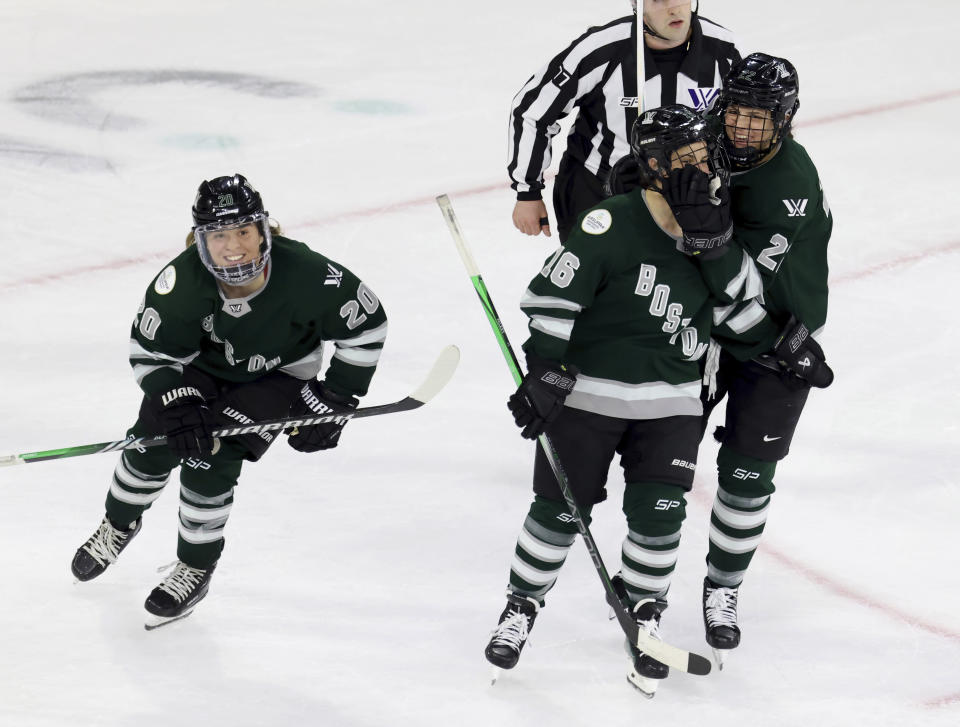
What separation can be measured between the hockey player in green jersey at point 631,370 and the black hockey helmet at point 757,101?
4.8 inches

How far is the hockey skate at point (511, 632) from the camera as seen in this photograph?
114 inches

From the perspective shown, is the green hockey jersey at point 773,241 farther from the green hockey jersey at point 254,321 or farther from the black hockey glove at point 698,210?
the green hockey jersey at point 254,321

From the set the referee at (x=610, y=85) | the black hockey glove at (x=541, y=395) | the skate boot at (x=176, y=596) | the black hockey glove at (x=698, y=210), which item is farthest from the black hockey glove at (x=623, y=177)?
the skate boot at (x=176, y=596)

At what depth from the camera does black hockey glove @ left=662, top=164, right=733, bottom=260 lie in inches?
101

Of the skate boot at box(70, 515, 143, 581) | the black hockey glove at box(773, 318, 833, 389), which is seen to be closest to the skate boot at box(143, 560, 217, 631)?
the skate boot at box(70, 515, 143, 581)

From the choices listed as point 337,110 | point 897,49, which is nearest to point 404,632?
point 337,110

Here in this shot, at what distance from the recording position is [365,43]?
6867mm

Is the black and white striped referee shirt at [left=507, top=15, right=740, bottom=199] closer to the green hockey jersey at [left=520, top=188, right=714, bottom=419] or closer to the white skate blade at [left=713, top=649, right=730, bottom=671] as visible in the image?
the green hockey jersey at [left=520, top=188, right=714, bottom=419]

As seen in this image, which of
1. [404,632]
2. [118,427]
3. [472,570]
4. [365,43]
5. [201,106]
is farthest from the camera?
[365,43]

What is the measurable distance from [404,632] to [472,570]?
0.97 ft

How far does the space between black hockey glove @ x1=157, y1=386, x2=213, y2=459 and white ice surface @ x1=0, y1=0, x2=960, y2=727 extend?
0.46 meters

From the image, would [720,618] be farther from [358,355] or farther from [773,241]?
[358,355]

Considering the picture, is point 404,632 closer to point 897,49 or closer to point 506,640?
point 506,640

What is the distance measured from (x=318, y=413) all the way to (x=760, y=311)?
91 cm
